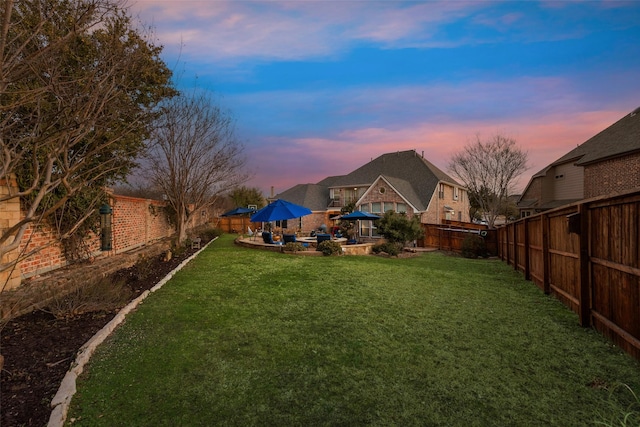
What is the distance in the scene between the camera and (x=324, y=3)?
9297 mm

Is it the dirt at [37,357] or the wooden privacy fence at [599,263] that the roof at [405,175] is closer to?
the wooden privacy fence at [599,263]

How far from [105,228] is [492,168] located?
91.8 ft

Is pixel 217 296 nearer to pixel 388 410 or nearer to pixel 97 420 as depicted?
pixel 97 420

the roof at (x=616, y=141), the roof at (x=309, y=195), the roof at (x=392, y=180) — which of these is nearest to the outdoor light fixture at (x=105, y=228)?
the roof at (x=392, y=180)

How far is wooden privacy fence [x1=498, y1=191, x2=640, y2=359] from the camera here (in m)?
4.02

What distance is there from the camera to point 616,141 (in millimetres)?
18891

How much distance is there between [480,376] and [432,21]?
10364 mm

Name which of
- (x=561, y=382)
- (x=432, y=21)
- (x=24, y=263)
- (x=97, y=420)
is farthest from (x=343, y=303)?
(x=432, y=21)

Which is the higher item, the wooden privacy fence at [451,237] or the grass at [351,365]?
the wooden privacy fence at [451,237]

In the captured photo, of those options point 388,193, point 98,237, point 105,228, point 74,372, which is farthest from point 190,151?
point 388,193

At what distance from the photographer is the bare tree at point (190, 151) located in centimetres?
1506

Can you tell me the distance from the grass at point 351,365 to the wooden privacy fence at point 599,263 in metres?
0.33

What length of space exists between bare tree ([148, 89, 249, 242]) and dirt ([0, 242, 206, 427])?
10.4 m

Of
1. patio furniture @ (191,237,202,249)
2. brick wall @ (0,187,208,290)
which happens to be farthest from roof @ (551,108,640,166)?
brick wall @ (0,187,208,290)
